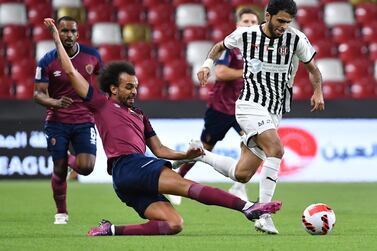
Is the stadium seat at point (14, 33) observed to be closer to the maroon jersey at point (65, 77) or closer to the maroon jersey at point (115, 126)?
the maroon jersey at point (65, 77)

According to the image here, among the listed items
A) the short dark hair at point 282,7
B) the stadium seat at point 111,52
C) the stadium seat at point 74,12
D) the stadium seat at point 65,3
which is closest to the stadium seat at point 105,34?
the stadium seat at point 111,52

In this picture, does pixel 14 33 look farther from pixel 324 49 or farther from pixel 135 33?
pixel 324 49

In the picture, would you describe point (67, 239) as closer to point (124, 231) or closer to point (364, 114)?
point (124, 231)

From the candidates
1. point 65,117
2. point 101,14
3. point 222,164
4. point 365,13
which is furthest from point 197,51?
point 222,164

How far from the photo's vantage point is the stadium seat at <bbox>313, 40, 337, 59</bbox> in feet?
58.5

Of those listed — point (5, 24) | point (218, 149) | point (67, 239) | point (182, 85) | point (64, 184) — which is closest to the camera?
point (67, 239)


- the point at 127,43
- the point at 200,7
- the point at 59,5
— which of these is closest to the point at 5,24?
the point at 59,5

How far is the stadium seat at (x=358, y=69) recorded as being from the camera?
17.5 meters

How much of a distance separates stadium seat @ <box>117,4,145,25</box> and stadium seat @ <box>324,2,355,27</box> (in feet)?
11.4

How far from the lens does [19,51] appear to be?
1755cm

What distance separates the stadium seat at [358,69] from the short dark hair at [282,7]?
9361mm

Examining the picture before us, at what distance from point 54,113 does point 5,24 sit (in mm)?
8836

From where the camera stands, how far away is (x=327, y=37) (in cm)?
1839

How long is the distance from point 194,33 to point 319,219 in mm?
10729
